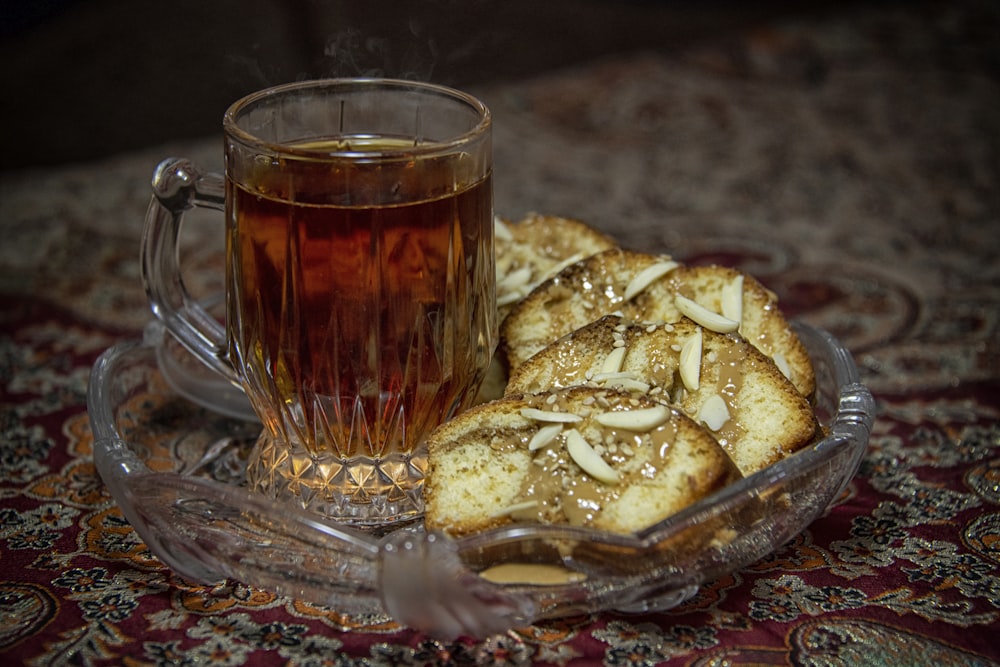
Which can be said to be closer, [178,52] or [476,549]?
[476,549]

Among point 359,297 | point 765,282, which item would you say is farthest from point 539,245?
point 765,282

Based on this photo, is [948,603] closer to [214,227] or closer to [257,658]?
[257,658]

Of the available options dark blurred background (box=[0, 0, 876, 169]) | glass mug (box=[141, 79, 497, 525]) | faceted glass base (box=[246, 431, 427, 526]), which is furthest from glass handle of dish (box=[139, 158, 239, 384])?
dark blurred background (box=[0, 0, 876, 169])

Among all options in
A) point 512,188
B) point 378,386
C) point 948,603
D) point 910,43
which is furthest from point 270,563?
point 910,43

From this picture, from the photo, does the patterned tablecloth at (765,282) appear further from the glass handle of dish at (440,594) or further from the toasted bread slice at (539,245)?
the toasted bread slice at (539,245)

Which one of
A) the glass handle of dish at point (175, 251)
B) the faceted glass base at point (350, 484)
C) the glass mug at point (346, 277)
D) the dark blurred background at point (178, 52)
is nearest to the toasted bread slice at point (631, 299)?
the glass mug at point (346, 277)

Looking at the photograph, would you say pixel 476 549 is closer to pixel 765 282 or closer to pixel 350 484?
pixel 350 484
